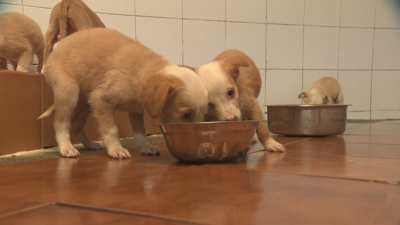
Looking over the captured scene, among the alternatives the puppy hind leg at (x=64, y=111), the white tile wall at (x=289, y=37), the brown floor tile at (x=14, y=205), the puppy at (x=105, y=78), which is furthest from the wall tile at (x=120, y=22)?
the brown floor tile at (x=14, y=205)

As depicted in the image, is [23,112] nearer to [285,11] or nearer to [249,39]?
[249,39]

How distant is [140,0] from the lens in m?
4.68

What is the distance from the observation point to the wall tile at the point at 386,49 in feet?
20.5

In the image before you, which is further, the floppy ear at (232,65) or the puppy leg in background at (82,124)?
the puppy leg in background at (82,124)

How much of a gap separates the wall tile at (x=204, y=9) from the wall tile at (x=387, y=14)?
2.83m

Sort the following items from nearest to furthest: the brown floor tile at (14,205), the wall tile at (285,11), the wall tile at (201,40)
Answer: the brown floor tile at (14,205) < the wall tile at (201,40) < the wall tile at (285,11)

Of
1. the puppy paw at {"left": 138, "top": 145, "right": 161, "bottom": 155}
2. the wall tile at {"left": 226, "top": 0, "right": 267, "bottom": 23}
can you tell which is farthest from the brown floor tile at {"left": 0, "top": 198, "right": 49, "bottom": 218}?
the wall tile at {"left": 226, "top": 0, "right": 267, "bottom": 23}

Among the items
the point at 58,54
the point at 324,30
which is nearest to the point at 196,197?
the point at 58,54

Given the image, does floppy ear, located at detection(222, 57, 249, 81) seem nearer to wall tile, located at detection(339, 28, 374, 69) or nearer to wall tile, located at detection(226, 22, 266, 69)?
wall tile, located at detection(226, 22, 266, 69)

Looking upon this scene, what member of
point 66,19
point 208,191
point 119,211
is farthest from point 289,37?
point 119,211

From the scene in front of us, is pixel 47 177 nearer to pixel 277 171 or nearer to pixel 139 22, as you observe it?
pixel 277 171

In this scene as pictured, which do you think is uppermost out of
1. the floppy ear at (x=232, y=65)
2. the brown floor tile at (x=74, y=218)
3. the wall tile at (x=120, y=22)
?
the wall tile at (x=120, y=22)

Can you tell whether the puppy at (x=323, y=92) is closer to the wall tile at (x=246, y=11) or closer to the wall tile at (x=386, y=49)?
the wall tile at (x=386, y=49)

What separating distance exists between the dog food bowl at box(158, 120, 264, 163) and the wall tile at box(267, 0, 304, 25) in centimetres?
420
